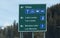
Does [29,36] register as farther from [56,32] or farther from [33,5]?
[33,5]

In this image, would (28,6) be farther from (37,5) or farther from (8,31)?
(8,31)

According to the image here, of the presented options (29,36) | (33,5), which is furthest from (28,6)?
(29,36)

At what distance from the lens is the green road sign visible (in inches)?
837

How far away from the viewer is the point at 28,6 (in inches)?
840

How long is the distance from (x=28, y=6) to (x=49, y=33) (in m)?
18.9

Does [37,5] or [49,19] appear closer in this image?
[37,5]

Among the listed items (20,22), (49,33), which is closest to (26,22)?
(20,22)

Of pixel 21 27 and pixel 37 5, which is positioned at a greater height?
pixel 37 5

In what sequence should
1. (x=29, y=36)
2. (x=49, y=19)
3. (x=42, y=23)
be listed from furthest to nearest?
(x=49, y=19)
(x=29, y=36)
(x=42, y=23)

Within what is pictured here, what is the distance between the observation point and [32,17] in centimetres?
2138

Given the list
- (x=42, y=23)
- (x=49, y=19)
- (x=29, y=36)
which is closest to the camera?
(x=42, y=23)

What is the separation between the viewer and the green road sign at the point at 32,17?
21250 millimetres

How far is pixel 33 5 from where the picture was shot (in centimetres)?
2131

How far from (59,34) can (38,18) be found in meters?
17.7
